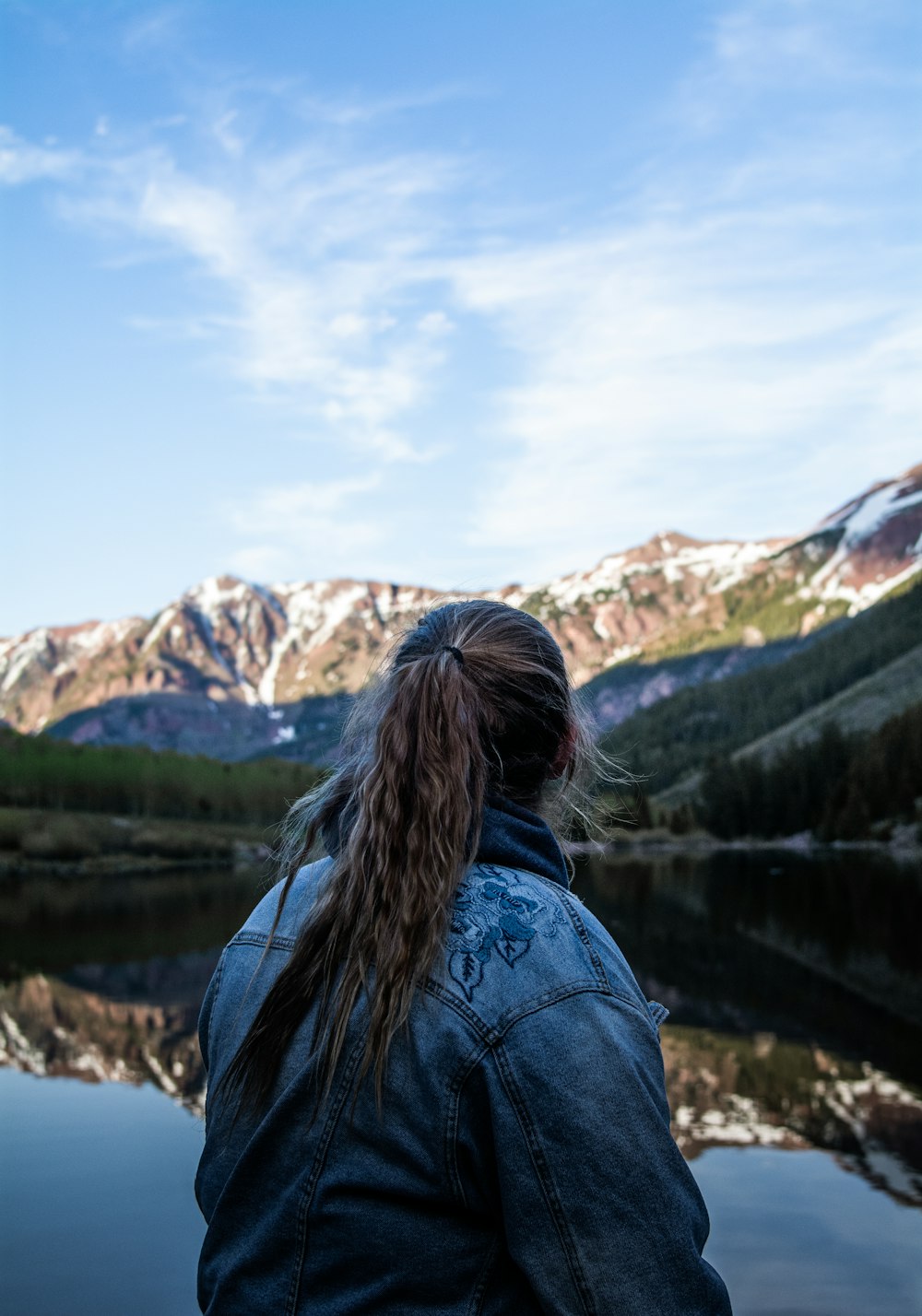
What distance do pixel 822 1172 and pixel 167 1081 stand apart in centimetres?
878

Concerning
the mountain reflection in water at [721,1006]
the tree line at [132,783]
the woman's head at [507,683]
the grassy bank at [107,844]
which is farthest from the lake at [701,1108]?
the tree line at [132,783]

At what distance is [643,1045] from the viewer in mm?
2250

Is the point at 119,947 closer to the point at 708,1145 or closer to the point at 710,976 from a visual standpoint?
the point at 710,976

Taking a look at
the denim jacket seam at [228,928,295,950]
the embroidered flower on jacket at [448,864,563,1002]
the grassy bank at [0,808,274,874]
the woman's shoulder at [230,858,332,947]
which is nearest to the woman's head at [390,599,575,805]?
the embroidered flower on jacket at [448,864,563,1002]

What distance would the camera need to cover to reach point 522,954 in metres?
2.26

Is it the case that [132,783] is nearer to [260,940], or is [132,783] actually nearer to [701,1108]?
[701,1108]

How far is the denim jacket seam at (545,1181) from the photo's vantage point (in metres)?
2.17

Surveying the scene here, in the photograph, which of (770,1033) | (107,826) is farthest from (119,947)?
(107,826)

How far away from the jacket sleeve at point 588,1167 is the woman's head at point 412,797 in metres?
0.27

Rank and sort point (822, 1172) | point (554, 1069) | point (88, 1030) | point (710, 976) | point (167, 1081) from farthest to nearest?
1. point (710, 976)
2. point (88, 1030)
3. point (167, 1081)
4. point (822, 1172)
5. point (554, 1069)

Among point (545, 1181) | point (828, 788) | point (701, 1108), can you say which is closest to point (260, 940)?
point (545, 1181)

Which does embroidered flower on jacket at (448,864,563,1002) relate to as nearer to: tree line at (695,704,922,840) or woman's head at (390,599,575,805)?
woman's head at (390,599,575,805)

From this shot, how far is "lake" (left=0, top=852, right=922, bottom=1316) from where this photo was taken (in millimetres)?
9312

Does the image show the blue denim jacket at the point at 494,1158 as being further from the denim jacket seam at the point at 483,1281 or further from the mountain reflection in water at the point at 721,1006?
the mountain reflection in water at the point at 721,1006
